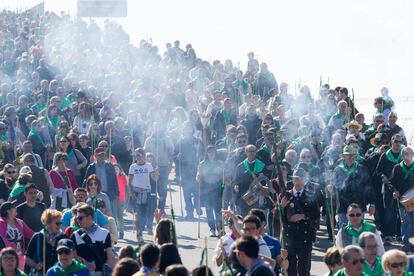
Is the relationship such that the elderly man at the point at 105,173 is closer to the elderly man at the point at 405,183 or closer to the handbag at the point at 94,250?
the elderly man at the point at 405,183

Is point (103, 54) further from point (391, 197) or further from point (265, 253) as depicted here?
point (265, 253)

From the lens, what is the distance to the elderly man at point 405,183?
2305cm

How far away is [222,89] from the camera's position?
109ft

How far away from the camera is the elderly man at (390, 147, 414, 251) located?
75.6 ft

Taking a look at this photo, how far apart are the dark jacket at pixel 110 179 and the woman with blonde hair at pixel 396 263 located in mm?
9275

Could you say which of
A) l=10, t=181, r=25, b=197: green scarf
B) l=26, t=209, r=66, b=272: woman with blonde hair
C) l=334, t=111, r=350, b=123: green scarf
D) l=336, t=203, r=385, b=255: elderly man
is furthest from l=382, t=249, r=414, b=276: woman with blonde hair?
l=334, t=111, r=350, b=123: green scarf

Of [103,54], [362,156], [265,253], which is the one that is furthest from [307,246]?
[103,54]

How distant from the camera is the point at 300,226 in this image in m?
20.2

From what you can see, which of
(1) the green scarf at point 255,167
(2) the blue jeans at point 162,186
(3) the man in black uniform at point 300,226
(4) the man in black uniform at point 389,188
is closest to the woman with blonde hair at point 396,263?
(3) the man in black uniform at point 300,226

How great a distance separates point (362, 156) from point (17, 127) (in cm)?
698

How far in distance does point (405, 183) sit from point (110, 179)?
4397mm

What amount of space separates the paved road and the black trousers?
4.11 ft

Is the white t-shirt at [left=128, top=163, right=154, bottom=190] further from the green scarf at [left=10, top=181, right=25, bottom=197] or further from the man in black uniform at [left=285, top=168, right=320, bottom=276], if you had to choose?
the man in black uniform at [left=285, top=168, right=320, bottom=276]

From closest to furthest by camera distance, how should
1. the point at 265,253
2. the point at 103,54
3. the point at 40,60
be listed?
the point at 265,253 < the point at 40,60 < the point at 103,54
